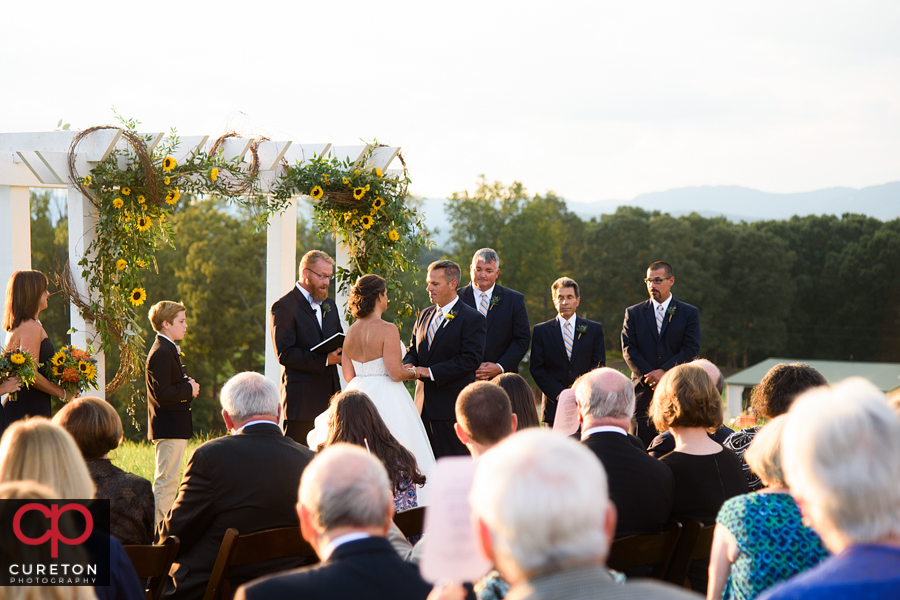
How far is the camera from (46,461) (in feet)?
7.57

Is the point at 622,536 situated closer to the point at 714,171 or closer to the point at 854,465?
the point at 854,465

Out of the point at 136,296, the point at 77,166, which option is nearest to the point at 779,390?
the point at 136,296

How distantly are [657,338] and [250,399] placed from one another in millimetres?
4250

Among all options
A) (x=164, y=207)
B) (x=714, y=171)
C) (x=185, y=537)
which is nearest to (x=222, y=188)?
(x=164, y=207)

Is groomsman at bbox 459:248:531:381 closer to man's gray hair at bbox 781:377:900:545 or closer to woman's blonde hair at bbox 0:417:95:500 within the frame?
woman's blonde hair at bbox 0:417:95:500

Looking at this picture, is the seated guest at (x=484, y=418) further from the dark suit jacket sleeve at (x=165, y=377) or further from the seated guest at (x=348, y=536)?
the dark suit jacket sleeve at (x=165, y=377)

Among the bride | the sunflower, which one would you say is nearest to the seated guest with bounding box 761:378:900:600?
the bride

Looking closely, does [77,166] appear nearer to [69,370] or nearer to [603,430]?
[69,370]

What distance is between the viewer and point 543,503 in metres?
1.40

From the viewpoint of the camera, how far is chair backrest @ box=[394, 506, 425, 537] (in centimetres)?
319

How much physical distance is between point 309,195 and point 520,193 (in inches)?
1500

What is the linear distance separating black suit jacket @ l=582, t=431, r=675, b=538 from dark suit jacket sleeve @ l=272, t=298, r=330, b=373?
127 inches

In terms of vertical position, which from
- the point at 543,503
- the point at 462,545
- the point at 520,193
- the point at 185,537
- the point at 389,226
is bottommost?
the point at 185,537

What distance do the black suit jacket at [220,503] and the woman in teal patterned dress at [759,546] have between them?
1620 millimetres
